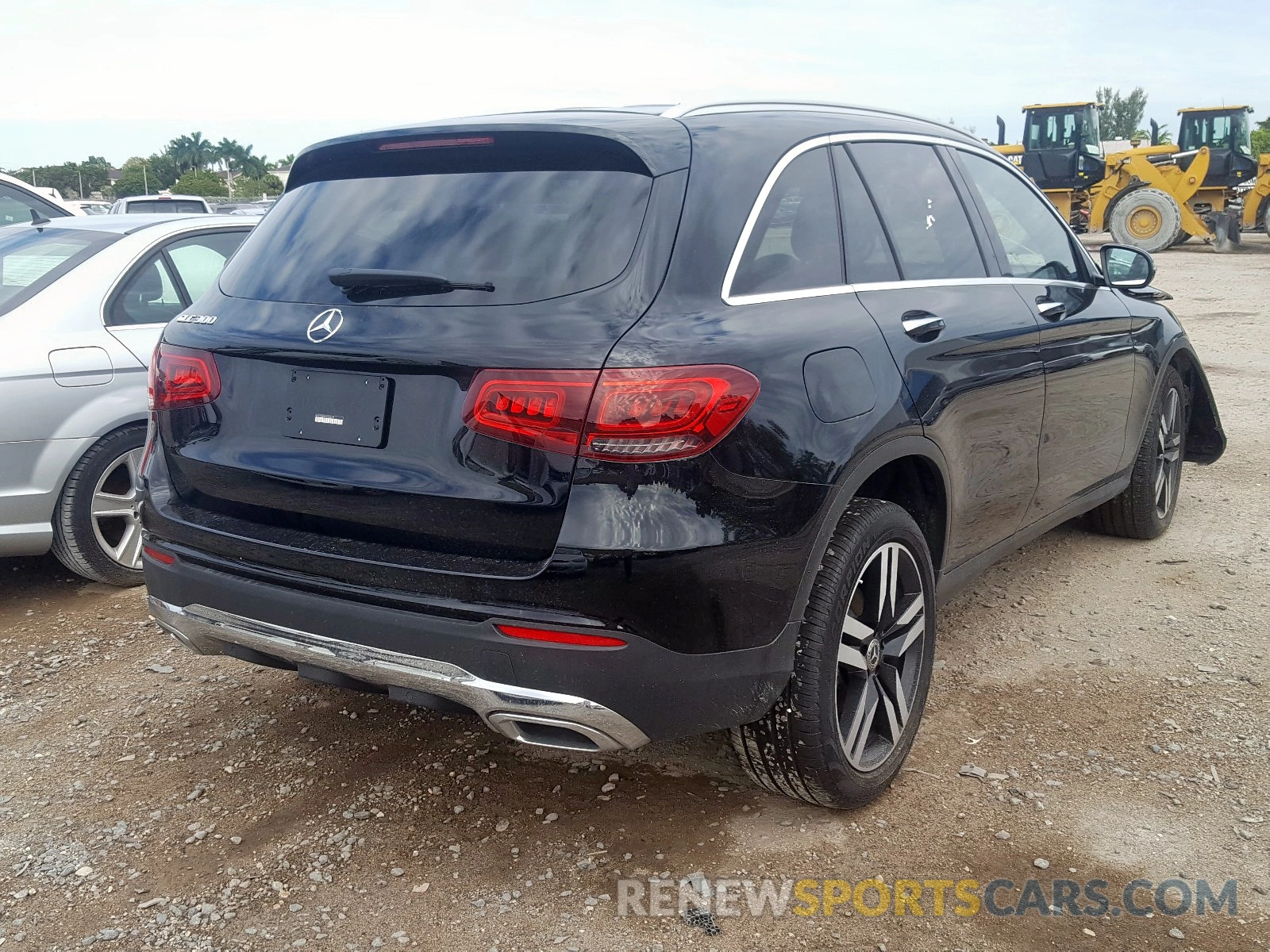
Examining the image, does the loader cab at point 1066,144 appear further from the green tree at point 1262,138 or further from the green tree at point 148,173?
the green tree at point 148,173

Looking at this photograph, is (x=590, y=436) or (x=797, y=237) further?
(x=797, y=237)

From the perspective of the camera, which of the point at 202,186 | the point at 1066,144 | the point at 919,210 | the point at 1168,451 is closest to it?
the point at 919,210

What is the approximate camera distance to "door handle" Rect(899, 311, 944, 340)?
10.5ft

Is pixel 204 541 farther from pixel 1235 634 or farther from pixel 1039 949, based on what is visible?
pixel 1235 634

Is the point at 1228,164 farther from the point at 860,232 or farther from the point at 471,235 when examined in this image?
the point at 471,235

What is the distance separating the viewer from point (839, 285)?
3.07 m

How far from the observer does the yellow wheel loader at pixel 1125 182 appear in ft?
85.8

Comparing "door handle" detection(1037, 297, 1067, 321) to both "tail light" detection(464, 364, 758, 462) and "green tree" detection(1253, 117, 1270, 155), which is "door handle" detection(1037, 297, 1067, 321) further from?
"green tree" detection(1253, 117, 1270, 155)

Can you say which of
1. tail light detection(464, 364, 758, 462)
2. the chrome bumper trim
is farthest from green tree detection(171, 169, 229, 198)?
tail light detection(464, 364, 758, 462)

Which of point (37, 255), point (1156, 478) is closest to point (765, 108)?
point (1156, 478)

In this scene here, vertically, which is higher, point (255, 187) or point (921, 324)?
point (921, 324)

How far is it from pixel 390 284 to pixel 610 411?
66 centimetres

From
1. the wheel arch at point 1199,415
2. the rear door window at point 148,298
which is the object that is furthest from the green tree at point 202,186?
the wheel arch at point 1199,415

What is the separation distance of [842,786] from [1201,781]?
107 cm
